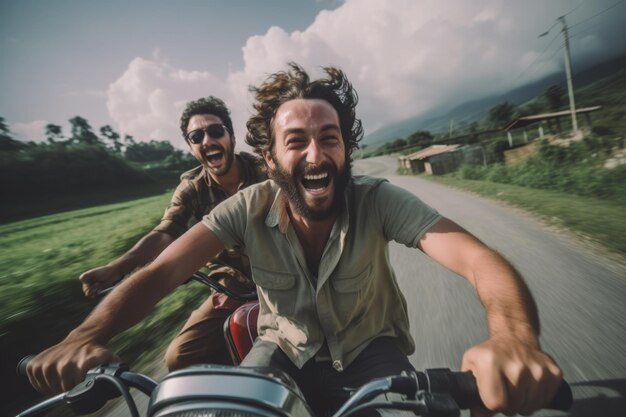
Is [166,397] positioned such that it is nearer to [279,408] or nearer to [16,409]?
[279,408]

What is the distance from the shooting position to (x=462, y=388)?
2.54 ft

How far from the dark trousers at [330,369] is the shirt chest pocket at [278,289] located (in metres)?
0.21

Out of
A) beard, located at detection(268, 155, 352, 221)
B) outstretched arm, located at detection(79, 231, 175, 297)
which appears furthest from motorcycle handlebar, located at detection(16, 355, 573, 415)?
outstretched arm, located at detection(79, 231, 175, 297)

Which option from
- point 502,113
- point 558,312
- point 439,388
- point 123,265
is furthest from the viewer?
point 502,113

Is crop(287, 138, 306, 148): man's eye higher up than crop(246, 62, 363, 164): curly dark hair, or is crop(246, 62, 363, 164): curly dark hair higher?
crop(246, 62, 363, 164): curly dark hair

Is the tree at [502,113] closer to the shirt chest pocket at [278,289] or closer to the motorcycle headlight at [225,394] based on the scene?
the shirt chest pocket at [278,289]

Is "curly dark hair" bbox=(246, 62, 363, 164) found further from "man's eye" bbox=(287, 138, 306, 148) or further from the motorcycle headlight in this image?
the motorcycle headlight

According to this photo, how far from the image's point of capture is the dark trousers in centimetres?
153

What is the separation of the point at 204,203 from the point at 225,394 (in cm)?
268

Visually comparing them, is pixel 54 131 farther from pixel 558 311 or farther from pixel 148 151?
pixel 558 311

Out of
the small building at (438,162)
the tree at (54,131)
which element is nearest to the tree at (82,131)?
the tree at (54,131)

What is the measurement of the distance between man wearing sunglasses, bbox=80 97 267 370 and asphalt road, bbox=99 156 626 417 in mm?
709

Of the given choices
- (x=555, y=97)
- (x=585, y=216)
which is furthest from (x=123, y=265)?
(x=555, y=97)

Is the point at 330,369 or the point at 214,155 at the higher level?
the point at 214,155
